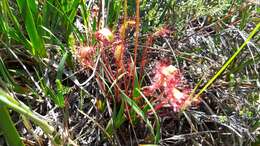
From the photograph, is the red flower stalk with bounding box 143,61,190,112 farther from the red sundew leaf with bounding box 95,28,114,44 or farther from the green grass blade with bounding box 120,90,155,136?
the red sundew leaf with bounding box 95,28,114,44

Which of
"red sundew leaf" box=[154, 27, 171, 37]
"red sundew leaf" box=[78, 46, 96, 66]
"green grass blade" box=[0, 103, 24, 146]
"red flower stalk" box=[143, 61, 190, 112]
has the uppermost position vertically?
"red sundew leaf" box=[154, 27, 171, 37]

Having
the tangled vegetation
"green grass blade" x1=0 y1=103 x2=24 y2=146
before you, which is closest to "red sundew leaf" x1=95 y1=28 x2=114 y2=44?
the tangled vegetation

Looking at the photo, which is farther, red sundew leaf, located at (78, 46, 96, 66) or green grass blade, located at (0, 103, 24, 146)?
red sundew leaf, located at (78, 46, 96, 66)

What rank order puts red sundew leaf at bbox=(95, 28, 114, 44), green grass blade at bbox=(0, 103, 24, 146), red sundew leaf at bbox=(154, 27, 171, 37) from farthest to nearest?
red sundew leaf at bbox=(154, 27, 171, 37) < red sundew leaf at bbox=(95, 28, 114, 44) < green grass blade at bbox=(0, 103, 24, 146)

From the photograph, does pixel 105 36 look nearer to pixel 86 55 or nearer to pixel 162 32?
pixel 86 55

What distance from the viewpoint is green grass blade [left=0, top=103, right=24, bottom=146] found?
899 millimetres

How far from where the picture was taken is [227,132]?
3.70ft

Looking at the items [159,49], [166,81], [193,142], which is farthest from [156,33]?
[193,142]

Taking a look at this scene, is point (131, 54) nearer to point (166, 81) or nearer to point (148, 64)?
point (148, 64)

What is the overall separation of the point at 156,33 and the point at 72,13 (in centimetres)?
26

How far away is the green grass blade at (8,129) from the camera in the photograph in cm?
90

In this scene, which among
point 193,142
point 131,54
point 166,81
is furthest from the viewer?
point 131,54

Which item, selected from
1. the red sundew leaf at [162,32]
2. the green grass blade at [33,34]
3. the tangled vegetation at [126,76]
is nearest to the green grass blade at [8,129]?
the tangled vegetation at [126,76]

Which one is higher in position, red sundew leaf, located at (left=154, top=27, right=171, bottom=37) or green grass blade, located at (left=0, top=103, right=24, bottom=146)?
red sundew leaf, located at (left=154, top=27, right=171, bottom=37)
